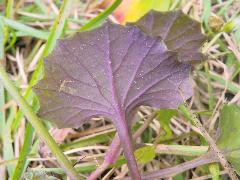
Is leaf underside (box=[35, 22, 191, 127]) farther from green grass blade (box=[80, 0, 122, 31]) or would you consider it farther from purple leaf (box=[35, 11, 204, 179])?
green grass blade (box=[80, 0, 122, 31])

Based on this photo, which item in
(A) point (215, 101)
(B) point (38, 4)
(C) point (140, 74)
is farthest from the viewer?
(B) point (38, 4)

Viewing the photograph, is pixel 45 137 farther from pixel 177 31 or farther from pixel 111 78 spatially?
pixel 177 31

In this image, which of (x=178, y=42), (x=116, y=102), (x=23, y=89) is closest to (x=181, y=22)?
(x=178, y=42)

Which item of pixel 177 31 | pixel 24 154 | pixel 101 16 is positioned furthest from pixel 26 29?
pixel 177 31

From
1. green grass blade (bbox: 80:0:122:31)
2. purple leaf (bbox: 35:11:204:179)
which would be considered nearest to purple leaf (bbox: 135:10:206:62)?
purple leaf (bbox: 35:11:204:179)

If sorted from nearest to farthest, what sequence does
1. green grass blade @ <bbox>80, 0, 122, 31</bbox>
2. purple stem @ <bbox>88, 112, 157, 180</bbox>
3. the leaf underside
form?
the leaf underside < purple stem @ <bbox>88, 112, 157, 180</bbox> < green grass blade @ <bbox>80, 0, 122, 31</bbox>

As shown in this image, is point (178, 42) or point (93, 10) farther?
A: point (93, 10)

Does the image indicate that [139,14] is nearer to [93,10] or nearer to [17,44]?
[93,10]
